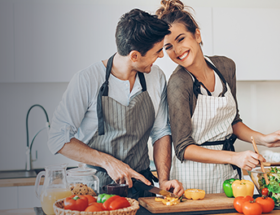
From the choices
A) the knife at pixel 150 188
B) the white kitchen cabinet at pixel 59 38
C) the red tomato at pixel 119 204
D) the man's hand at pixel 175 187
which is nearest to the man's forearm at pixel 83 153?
the knife at pixel 150 188

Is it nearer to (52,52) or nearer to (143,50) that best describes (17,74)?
(52,52)

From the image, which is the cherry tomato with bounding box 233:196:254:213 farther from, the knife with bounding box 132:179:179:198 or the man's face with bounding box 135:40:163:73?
the man's face with bounding box 135:40:163:73

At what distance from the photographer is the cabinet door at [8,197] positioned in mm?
2297

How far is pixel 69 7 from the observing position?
2.53 metres

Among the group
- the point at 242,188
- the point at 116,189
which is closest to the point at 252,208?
the point at 242,188

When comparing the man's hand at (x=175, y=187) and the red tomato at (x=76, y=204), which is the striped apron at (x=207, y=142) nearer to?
the man's hand at (x=175, y=187)

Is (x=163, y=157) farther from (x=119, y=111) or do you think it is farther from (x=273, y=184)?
(x=273, y=184)

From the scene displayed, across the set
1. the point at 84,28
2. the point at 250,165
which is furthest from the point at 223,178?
the point at 84,28

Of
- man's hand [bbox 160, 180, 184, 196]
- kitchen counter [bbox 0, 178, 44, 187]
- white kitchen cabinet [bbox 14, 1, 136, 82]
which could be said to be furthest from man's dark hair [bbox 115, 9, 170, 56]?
kitchen counter [bbox 0, 178, 44, 187]

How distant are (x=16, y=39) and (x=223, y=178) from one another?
1.90 metres

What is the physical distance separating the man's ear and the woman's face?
9.4 inches

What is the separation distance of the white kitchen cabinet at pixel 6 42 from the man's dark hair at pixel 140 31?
146 centimetres

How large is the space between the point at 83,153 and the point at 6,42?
5.20ft

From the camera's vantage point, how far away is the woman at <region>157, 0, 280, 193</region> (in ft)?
4.66
